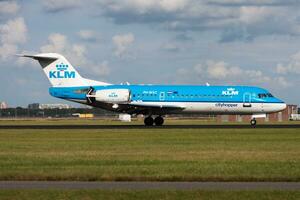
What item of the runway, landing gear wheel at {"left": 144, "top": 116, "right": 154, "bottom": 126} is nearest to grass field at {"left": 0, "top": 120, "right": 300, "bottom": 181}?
the runway

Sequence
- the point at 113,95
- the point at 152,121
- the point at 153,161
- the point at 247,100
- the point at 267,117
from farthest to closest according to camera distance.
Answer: the point at 267,117 → the point at 152,121 → the point at 247,100 → the point at 113,95 → the point at 153,161

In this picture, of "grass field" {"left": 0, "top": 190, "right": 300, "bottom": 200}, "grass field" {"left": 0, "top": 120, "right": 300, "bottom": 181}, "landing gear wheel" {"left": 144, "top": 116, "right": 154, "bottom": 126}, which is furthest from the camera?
"landing gear wheel" {"left": 144, "top": 116, "right": 154, "bottom": 126}

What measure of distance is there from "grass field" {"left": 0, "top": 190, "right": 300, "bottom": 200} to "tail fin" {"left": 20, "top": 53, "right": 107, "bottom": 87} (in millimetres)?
46634

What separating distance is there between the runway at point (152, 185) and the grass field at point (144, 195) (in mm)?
903

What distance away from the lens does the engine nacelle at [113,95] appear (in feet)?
188

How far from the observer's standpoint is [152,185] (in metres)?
15.9

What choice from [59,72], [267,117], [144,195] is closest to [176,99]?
[59,72]

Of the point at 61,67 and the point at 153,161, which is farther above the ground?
the point at 61,67

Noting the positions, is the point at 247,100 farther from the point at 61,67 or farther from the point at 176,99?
the point at 61,67

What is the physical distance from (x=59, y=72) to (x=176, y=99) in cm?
1192

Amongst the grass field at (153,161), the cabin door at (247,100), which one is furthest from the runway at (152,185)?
the cabin door at (247,100)

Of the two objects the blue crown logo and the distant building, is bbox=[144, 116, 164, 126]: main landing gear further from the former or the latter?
the distant building

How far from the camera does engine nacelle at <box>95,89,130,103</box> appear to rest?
57.2 metres

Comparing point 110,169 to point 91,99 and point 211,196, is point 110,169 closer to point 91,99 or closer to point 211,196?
point 211,196
